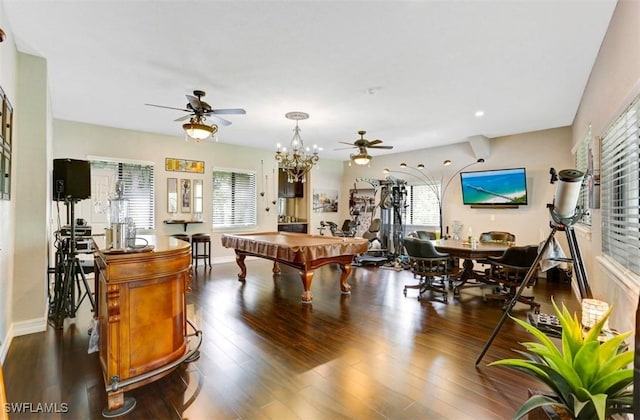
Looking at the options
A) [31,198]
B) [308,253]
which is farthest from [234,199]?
Answer: [31,198]

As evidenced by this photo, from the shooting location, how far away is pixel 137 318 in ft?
7.19

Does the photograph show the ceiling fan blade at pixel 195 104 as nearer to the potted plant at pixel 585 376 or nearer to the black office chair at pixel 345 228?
the potted plant at pixel 585 376

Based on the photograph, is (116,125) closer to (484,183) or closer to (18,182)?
(18,182)

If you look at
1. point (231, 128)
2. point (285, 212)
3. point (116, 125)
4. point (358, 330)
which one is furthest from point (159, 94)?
point (285, 212)

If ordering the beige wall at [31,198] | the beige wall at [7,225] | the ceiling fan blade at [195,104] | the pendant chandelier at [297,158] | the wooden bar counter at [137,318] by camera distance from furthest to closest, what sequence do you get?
the pendant chandelier at [297,158], the ceiling fan blade at [195,104], the beige wall at [31,198], the beige wall at [7,225], the wooden bar counter at [137,318]

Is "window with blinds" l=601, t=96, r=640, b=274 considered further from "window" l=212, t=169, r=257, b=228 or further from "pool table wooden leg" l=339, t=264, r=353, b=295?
"window" l=212, t=169, r=257, b=228

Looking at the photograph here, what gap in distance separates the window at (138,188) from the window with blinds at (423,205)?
642cm

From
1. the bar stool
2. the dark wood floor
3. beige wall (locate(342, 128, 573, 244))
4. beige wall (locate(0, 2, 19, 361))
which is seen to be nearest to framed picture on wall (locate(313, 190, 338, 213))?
beige wall (locate(342, 128, 573, 244))

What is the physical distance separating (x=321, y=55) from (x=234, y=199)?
539 cm

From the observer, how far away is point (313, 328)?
3.50 m

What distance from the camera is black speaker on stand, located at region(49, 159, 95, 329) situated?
11.9 ft

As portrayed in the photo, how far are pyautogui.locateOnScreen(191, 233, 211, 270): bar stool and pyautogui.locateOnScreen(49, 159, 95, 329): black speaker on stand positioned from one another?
2.83 metres

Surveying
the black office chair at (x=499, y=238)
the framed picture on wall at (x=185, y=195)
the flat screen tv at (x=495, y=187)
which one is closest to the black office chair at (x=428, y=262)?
the black office chair at (x=499, y=238)

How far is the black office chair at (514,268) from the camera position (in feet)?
13.4
